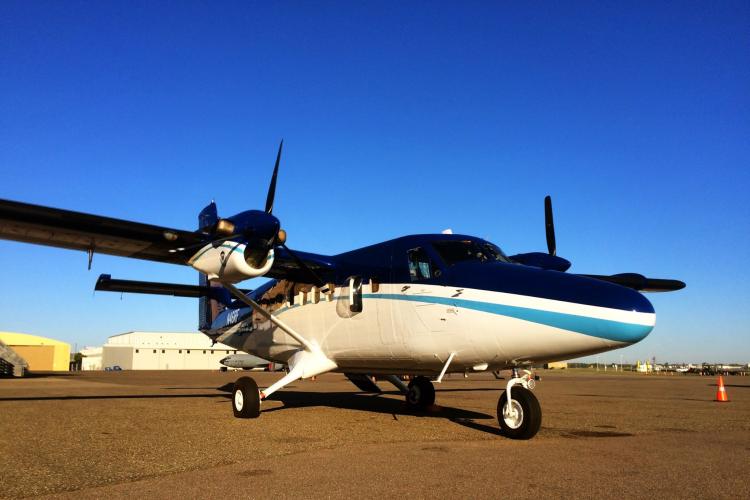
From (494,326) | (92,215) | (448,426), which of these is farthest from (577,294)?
(92,215)

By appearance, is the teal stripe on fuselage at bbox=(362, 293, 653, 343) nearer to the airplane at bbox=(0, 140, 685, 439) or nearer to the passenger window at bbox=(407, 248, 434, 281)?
the airplane at bbox=(0, 140, 685, 439)

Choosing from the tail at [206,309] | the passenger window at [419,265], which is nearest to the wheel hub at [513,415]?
the passenger window at [419,265]

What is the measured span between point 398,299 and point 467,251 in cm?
142

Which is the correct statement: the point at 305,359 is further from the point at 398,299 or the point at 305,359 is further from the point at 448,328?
the point at 448,328

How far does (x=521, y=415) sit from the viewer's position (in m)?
7.38

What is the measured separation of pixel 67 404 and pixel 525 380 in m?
11.5

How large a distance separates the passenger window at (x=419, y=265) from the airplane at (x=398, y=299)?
0.02 m

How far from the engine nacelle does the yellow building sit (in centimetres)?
6392

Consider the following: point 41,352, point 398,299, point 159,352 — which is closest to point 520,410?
point 398,299

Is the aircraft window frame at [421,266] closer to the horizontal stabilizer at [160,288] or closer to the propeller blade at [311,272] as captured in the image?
the propeller blade at [311,272]

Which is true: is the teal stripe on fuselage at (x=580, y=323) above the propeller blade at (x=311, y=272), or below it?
below

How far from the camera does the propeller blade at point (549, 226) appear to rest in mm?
11278

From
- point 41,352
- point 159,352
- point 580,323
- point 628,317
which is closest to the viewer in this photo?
point 628,317

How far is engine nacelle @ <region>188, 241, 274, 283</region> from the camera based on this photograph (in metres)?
9.73
